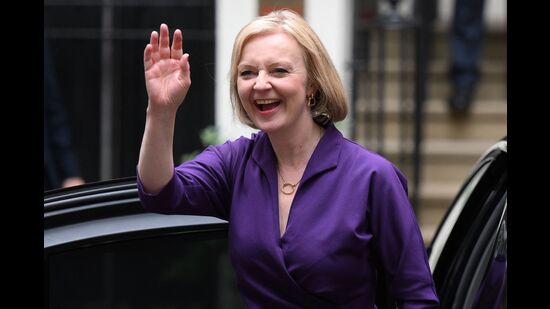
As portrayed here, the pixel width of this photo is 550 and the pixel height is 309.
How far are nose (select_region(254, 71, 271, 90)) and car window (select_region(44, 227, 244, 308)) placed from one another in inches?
20.3

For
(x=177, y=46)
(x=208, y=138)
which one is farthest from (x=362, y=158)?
(x=208, y=138)

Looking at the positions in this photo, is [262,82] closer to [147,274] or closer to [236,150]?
[236,150]

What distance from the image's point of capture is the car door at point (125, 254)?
2.76 metres

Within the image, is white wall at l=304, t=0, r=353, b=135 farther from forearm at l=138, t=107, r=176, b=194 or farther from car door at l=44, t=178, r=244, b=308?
forearm at l=138, t=107, r=176, b=194

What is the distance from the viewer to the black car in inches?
109

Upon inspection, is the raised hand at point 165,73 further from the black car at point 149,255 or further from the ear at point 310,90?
the black car at point 149,255

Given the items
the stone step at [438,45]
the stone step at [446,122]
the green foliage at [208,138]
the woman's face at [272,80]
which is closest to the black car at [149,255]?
the woman's face at [272,80]

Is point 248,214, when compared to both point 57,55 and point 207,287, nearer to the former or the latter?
point 207,287

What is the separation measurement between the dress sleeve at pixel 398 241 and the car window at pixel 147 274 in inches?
21.1

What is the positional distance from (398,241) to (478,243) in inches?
33.9

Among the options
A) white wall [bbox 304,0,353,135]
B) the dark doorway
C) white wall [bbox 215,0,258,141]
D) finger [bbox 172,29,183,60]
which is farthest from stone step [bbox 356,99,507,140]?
finger [bbox 172,29,183,60]

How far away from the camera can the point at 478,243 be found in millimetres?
3289

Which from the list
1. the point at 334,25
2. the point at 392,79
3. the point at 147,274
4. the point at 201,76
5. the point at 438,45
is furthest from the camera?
the point at 438,45
